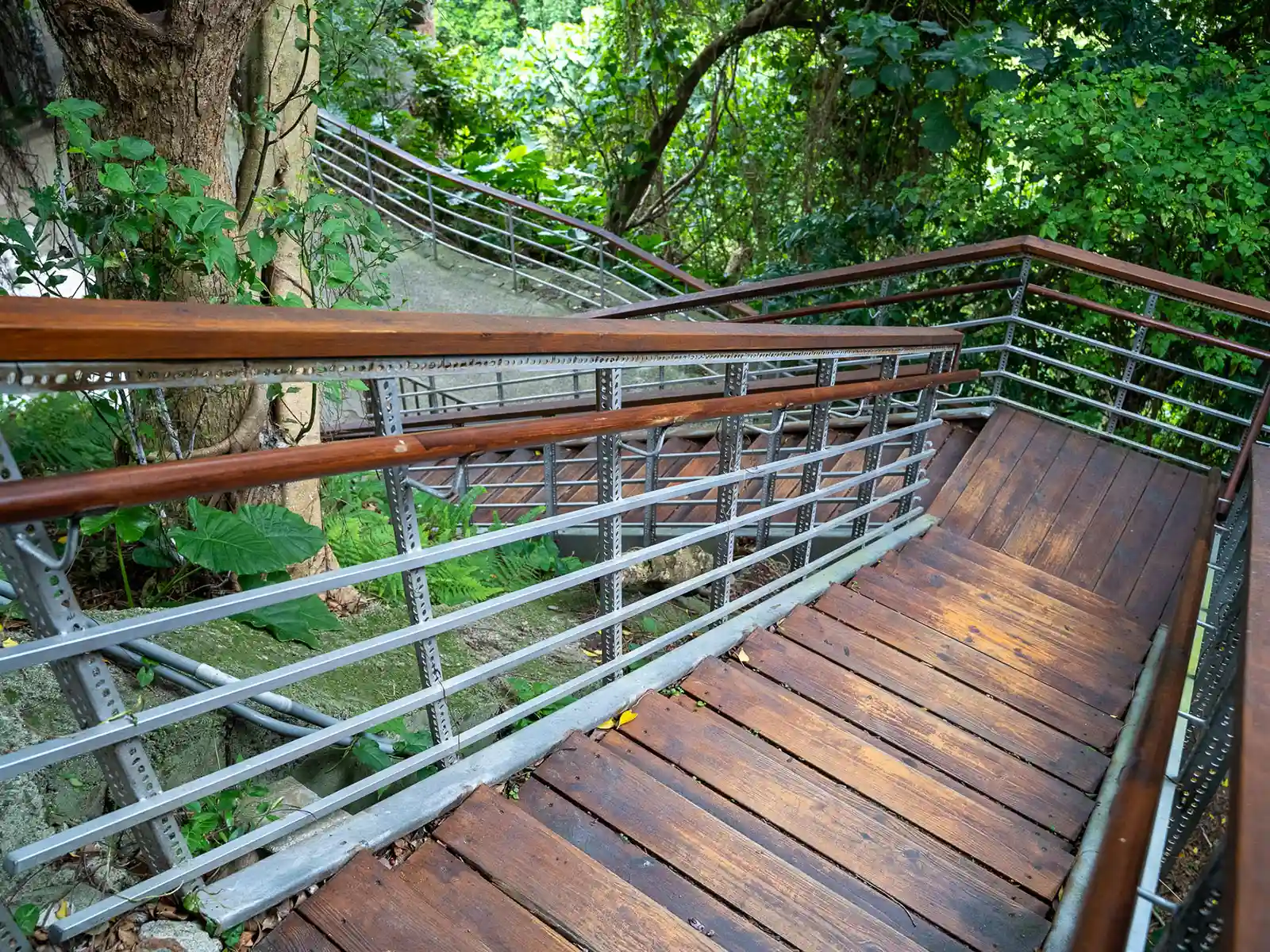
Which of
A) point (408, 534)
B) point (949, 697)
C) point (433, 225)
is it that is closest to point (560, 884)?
point (408, 534)

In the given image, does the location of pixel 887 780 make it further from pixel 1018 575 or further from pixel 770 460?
pixel 1018 575

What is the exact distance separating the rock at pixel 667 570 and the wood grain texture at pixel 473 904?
2564mm

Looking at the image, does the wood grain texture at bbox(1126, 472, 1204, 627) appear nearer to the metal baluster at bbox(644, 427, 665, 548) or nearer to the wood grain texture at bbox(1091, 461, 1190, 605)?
the wood grain texture at bbox(1091, 461, 1190, 605)

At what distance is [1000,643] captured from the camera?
2943mm

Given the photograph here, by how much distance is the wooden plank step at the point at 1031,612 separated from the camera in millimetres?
3014

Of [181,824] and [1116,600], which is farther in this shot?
[1116,600]

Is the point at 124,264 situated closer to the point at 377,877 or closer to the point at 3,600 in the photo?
the point at 3,600

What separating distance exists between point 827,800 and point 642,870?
54 cm

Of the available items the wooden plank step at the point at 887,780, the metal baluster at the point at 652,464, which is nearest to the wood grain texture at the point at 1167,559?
the wooden plank step at the point at 887,780

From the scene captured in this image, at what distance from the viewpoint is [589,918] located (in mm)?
1552

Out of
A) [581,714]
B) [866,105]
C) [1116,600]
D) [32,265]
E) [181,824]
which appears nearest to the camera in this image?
[181,824]

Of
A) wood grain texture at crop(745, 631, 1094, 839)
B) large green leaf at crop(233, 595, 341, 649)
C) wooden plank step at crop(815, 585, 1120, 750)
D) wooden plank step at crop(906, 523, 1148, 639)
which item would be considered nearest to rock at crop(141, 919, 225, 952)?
large green leaf at crop(233, 595, 341, 649)

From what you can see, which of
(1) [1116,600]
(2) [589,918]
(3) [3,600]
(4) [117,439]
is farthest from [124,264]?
(1) [1116,600]

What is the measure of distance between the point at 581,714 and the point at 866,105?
6973mm
